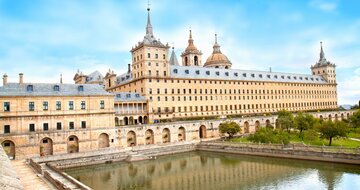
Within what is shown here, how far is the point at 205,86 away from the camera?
69.7 metres

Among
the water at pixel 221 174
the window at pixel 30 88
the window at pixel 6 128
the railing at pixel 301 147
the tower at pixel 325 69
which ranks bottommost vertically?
the water at pixel 221 174

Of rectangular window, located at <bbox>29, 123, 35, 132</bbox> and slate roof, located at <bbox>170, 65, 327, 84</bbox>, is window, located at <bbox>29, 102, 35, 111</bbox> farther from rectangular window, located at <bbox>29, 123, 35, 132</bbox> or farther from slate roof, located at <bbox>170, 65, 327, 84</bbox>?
slate roof, located at <bbox>170, 65, 327, 84</bbox>

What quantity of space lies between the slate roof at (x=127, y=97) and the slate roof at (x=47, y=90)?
6756mm

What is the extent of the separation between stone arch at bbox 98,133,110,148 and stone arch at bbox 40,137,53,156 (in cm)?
688

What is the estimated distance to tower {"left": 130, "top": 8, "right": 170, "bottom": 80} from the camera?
201 ft

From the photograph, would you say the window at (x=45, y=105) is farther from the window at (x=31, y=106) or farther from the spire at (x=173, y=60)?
the spire at (x=173, y=60)

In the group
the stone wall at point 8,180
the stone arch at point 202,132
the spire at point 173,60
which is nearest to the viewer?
the stone wall at point 8,180

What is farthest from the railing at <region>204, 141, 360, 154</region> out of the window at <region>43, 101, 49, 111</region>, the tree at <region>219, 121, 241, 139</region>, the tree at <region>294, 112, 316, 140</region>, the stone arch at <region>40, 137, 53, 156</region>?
the window at <region>43, 101, 49, 111</region>

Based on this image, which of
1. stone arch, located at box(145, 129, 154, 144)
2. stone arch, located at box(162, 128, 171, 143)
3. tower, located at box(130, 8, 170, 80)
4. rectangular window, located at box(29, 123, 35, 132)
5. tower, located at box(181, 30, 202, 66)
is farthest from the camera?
tower, located at box(181, 30, 202, 66)

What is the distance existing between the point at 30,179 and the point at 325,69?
95007 mm

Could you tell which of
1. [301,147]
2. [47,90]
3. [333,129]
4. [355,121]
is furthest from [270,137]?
[47,90]

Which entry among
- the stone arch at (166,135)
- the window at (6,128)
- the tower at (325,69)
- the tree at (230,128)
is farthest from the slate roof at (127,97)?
the tower at (325,69)

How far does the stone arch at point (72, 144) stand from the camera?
46.2m

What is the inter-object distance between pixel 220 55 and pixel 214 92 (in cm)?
2540
